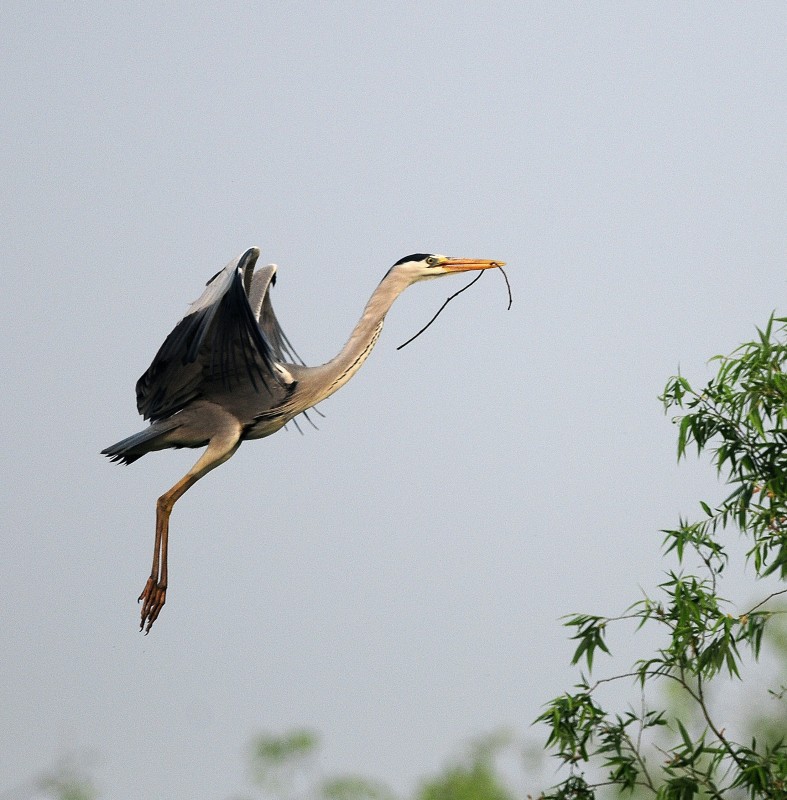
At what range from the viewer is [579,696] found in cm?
525

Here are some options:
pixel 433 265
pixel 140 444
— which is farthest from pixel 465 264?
pixel 140 444

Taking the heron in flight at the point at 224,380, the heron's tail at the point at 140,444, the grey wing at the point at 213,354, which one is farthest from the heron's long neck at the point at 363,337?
the heron's tail at the point at 140,444

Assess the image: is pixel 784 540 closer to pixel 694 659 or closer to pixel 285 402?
pixel 694 659

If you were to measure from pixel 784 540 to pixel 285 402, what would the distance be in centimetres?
268

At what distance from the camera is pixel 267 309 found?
7699 mm

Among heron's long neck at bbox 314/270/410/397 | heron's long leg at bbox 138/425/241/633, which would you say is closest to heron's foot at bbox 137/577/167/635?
heron's long leg at bbox 138/425/241/633

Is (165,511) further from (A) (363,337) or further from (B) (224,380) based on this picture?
(A) (363,337)

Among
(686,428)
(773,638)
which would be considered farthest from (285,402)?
(773,638)

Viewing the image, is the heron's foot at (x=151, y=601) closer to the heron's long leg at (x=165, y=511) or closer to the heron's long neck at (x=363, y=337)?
the heron's long leg at (x=165, y=511)

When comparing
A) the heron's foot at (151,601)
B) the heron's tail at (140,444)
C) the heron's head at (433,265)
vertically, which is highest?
the heron's head at (433,265)

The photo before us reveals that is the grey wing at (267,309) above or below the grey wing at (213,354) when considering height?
above

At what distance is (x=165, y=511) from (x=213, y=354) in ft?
2.76

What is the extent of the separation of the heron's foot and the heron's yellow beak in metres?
2.33

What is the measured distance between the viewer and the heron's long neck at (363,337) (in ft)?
22.0
